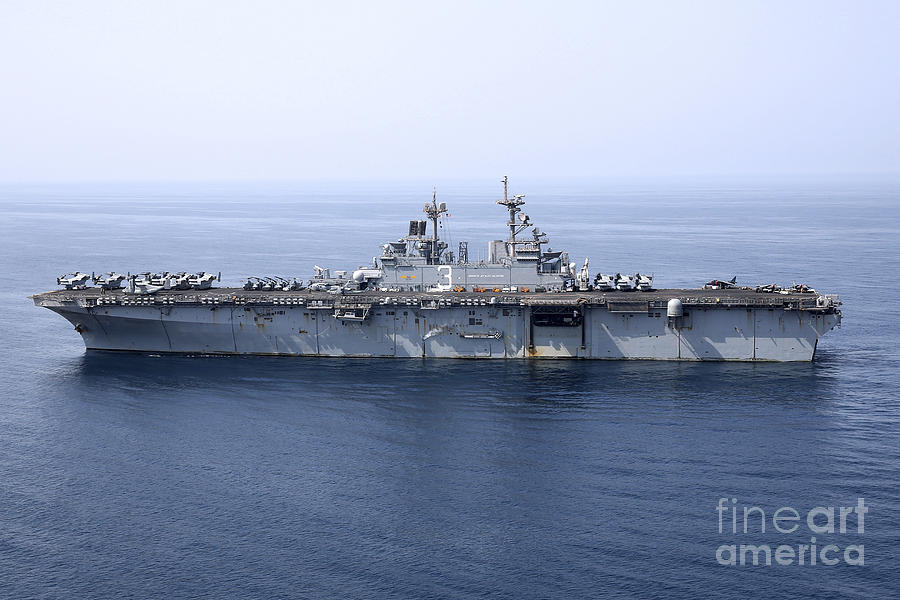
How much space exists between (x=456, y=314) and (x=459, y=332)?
917 millimetres

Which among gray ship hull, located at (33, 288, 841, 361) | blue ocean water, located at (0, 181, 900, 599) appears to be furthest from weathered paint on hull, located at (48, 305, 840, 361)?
blue ocean water, located at (0, 181, 900, 599)

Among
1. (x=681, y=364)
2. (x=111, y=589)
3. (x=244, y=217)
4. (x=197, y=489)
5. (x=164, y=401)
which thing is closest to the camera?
(x=111, y=589)

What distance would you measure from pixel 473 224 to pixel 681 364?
85.8m

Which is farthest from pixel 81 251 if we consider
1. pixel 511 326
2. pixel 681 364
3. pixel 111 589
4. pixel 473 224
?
pixel 111 589

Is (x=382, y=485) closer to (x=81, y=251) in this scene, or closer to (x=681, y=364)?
(x=681, y=364)

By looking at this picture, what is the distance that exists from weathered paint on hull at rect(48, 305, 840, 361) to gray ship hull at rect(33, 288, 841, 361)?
0.05 m

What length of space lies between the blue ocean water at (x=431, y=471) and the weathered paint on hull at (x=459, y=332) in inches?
35.5

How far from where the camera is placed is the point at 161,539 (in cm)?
2453

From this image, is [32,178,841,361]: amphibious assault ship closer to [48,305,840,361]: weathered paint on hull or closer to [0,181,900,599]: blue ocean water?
[48,305,840,361]: weathered paint on hull

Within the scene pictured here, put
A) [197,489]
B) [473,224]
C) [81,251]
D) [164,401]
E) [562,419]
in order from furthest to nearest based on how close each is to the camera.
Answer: [473,224], [81,251], [164,401], [562,419], [197,489]

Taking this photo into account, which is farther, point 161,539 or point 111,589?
point 161,539

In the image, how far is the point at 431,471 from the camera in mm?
28984

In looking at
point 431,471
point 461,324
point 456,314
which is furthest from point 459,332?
point 431,471

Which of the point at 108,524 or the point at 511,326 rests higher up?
the point at 511,326
